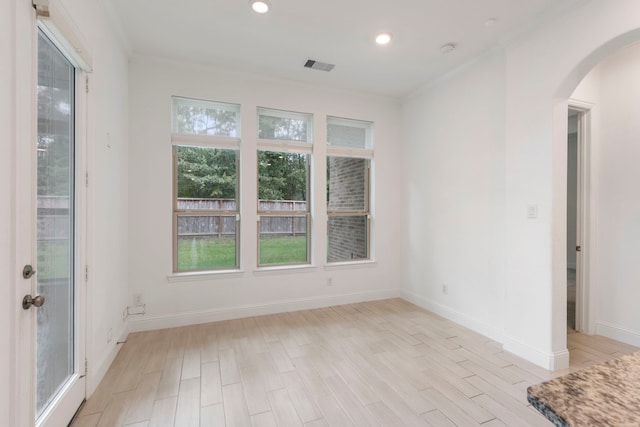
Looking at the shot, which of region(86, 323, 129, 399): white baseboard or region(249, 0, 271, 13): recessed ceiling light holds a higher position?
region(249, 0, 271, 13): recessed ceiling light

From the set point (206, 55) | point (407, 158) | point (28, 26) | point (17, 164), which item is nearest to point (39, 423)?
point (17, 164)

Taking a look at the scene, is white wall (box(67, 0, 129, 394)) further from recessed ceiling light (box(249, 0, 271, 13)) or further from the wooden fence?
recessed ceiling light (box(249, 0, 271, 13))

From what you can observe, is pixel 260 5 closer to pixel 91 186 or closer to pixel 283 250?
pixel 91 186

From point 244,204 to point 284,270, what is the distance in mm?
1017

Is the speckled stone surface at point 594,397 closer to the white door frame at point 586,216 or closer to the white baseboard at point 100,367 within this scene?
the white baseboard at point 100,367

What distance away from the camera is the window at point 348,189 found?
429cm

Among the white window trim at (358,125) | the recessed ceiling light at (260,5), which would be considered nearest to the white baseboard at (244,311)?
the white window trim at (358,125)

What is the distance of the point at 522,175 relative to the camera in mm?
2730

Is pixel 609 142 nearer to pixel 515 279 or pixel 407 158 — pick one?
pixel 515 279

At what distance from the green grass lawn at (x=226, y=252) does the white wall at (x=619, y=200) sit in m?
3.46

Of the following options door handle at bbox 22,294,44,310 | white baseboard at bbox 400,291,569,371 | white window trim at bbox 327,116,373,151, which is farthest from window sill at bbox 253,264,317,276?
door handle at bbox 22,294,44,310

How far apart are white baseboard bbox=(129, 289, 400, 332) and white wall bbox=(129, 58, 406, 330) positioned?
0.04ft

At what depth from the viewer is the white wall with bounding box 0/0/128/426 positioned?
1.23 metres

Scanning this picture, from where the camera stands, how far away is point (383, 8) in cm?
249
